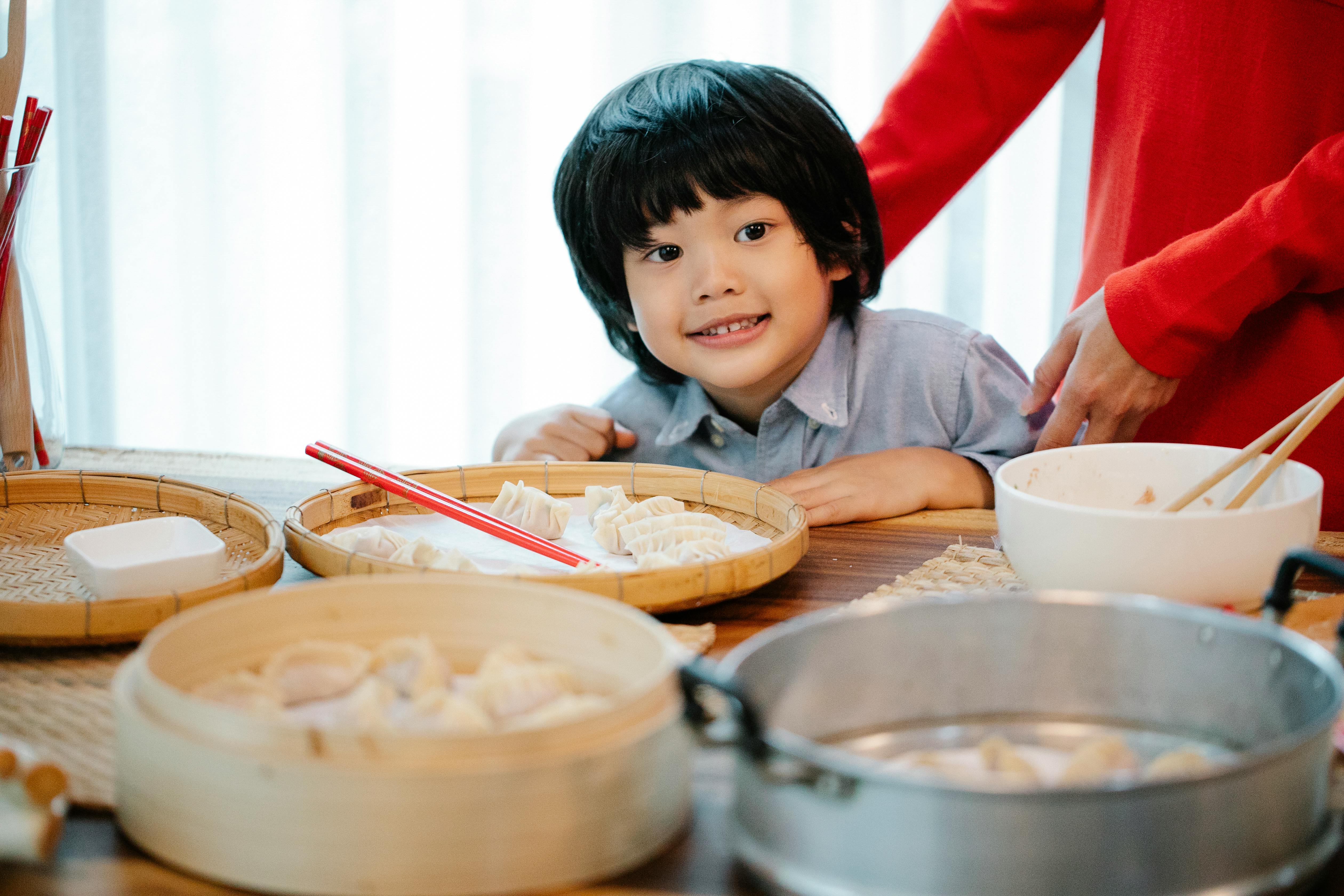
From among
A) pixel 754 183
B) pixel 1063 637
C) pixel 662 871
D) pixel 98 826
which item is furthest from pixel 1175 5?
pixel 98 826

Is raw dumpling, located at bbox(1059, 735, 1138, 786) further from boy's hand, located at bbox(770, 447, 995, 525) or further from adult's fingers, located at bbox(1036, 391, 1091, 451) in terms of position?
adult's fingers, located at bbox(1036, 391, 1091, 451)

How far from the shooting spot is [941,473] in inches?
50.7

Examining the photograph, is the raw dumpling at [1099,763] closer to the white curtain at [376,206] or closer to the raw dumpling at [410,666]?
the raw dumpling at [410,666]

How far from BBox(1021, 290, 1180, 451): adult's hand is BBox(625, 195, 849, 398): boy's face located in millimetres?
346

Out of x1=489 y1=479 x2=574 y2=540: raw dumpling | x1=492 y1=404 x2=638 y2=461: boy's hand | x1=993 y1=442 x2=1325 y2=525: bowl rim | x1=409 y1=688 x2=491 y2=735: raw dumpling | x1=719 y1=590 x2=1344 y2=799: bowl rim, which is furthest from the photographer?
x1=492 y1=404 x2=638 y2=461: boy's hand

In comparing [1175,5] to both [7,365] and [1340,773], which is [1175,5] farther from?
[7,365]

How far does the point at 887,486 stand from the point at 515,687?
72 centimetres

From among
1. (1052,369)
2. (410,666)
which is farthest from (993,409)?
(410,666)

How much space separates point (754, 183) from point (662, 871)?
3.45 ft

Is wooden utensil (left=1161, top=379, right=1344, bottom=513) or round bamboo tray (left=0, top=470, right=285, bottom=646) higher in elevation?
wooden utensil (left=1161, top=379, right=1344, bottom=513)

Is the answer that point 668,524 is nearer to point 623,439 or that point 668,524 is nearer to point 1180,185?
point 623,439

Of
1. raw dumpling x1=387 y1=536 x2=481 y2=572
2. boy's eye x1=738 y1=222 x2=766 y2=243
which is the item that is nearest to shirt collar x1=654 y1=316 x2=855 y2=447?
boy's eye x1=738 y1=222 x2=766 y2=243

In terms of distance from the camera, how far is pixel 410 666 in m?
0.61

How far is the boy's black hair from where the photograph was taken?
1.41 m
